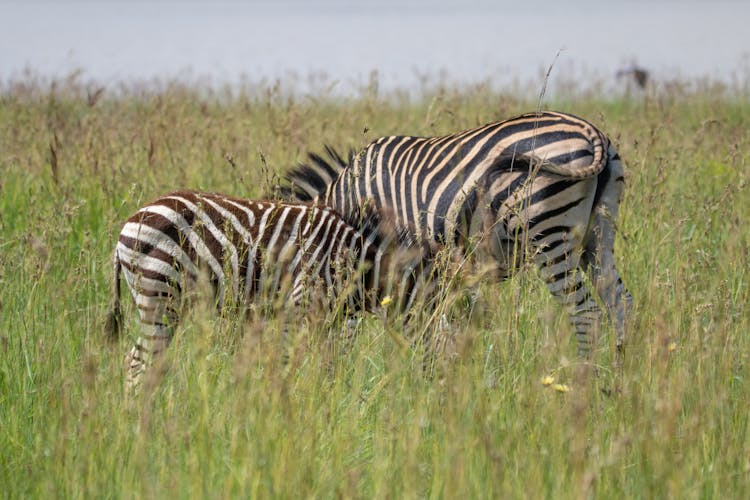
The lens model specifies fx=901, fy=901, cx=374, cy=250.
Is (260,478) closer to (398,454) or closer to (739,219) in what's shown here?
(398,454)

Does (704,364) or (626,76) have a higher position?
(626,76)

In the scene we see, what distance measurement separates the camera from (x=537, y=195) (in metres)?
4.88

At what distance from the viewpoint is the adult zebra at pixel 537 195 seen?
191 inches

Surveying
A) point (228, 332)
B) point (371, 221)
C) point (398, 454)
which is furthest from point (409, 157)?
point (398, 454)

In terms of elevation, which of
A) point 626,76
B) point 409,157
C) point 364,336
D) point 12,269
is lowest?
point 364,336

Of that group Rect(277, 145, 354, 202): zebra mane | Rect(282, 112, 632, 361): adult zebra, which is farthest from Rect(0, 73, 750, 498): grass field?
Rect(277, 145, 354, 202): zebra mane

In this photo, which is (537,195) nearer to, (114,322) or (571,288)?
(571,288)

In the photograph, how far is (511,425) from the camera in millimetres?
3342

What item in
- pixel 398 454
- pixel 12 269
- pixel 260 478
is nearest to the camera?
pixel 260 478

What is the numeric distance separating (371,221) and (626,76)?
10.4m

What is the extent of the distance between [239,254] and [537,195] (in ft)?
5.34

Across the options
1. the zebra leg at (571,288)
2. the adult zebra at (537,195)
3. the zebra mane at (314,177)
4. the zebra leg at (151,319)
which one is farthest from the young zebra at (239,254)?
the zebra mane at (314,177)

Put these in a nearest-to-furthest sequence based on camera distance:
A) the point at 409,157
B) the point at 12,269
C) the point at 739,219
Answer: the point at 12,269 < the point at 409,157 < the point at 739,219

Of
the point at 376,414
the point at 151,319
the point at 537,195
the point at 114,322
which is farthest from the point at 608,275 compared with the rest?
the point at 114,322
